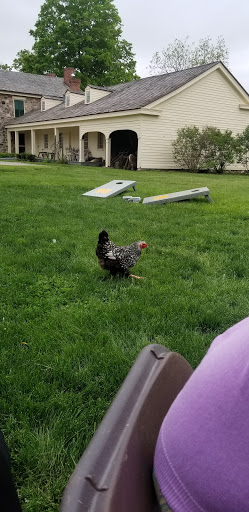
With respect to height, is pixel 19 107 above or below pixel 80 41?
below

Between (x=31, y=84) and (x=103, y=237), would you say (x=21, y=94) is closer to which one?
(x=31, y=84)

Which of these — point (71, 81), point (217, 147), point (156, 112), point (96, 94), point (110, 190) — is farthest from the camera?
point (71, 81)

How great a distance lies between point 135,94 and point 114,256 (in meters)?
20.8

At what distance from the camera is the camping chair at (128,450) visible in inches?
34.4

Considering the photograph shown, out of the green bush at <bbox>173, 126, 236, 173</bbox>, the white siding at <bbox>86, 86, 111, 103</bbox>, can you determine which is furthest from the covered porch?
the green bush at <bbox>173, 126, 236, 173</bbox>

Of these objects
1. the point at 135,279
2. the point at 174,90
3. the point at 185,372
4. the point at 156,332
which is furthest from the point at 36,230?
the point at 174,90

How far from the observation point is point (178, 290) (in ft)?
11.4

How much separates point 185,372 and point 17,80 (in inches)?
1444

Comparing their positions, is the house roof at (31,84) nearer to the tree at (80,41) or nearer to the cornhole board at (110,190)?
the tree at (80,41)

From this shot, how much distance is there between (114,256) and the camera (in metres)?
3.56

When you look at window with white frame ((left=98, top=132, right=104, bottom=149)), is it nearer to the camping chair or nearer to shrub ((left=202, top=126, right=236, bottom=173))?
shrub ((left=202, top=126, right=236, bottom=173))

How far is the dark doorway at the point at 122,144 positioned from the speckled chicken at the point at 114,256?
2060 cm

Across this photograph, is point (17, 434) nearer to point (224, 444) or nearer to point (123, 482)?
point (123, 482)

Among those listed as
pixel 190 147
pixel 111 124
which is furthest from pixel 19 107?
pixel 190 147
